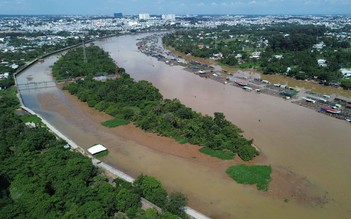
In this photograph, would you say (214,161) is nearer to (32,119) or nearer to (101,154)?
(101,154)

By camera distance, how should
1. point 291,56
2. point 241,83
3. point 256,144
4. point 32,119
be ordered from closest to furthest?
point 256,144 < point 32,119 < point 241,83 < point 291,56

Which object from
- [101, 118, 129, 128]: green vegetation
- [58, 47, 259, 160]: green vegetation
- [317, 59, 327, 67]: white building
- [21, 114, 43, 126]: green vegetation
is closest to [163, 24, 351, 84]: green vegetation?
[317, 59, 327, 67]: white building

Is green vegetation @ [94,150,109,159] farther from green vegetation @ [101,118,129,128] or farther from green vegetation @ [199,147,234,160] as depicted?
green vegetation @ [199,147,234,160]

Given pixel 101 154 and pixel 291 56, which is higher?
pixel 291 56

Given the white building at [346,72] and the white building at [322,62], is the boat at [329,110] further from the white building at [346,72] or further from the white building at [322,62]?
the white building at [322,62]

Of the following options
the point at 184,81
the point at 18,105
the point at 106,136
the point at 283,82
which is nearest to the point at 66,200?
the point at 106,136

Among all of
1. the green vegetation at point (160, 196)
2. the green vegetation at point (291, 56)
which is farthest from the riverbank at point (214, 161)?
the green vegetation at point (291, 56)

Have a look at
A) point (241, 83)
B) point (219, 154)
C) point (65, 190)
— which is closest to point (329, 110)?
point (241, 83)
